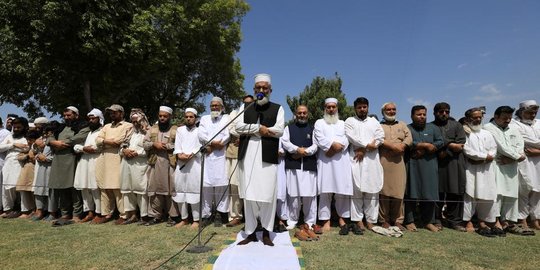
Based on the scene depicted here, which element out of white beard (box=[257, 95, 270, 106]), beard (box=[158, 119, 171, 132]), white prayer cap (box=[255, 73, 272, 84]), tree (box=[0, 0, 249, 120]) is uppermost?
tree (box=[0, 0, 249, 120])

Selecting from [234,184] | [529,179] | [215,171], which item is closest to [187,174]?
[215,171]

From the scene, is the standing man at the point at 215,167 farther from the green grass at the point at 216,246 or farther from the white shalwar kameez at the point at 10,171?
the white shalwar kameez at the point at 10,171

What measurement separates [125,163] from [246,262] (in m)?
3.08

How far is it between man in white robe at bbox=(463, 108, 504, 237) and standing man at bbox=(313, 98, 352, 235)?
1897 mm

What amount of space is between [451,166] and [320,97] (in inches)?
749

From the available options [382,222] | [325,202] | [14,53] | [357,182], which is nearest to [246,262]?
[325,202]

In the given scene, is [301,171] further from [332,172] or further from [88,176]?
[88,176]

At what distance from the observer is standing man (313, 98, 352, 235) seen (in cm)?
474

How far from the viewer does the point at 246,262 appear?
3326 mm

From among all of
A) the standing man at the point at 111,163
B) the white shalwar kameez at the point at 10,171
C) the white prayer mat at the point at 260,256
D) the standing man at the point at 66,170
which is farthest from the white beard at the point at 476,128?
the white shalwar kameez at the point at 10,171

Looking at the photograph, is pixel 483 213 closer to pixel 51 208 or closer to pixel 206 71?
pixel 51 208

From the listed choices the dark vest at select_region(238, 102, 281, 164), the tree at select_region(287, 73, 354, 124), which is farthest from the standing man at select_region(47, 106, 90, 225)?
the tree at select_region(287, 73, 354, 124)

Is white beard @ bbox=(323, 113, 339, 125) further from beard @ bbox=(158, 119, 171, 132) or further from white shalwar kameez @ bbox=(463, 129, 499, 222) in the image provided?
beard @ bbox=(158, 119, 171, 132)

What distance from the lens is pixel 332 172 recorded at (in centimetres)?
480
